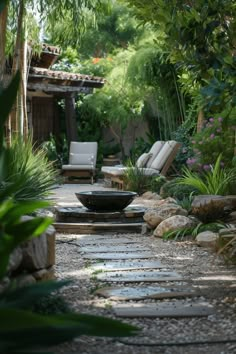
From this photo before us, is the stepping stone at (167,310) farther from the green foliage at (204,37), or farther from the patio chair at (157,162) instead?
the patio chair at (157,162)

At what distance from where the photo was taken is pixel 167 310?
4.02 metres

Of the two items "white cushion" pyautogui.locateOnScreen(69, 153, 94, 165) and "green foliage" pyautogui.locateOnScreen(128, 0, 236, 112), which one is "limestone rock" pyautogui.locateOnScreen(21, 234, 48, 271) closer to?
"green foliage" pyautogui.locateOnScreen(128, 0, 236, 112)

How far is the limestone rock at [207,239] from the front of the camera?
6.51 m

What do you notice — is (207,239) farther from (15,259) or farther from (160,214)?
(15,259)

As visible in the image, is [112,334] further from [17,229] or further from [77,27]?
[77,27]

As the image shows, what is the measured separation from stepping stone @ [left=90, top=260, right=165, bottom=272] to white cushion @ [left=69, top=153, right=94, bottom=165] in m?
9.78

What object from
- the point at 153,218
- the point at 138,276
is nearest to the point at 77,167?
the point at 153,218

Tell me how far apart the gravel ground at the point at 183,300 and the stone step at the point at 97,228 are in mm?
780

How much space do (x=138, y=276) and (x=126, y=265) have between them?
516mm

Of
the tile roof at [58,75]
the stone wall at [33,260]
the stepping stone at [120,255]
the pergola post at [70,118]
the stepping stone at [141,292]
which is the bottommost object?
the stepping stone at [120,255]

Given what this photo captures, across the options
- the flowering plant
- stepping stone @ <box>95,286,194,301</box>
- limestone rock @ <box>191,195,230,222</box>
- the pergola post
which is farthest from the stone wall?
the pergola post

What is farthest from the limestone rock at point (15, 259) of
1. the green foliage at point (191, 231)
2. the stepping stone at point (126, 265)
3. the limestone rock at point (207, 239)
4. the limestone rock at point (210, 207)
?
the limestone rock at point (210, 207)

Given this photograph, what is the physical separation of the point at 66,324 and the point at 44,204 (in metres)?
0.47

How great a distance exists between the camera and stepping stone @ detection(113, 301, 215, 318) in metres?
3.93
